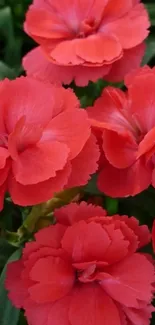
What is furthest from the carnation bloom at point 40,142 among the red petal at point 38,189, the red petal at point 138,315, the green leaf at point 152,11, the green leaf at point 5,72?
the green leaf at point 152,11

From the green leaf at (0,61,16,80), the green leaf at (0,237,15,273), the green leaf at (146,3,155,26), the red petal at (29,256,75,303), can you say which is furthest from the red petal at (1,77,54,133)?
the green leaf at (146,3,155,26)

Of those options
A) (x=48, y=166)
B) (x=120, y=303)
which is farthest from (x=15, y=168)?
(x=120, y=303)

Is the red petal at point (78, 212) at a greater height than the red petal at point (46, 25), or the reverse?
the red petal at point (46, 25)

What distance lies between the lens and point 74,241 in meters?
0.44

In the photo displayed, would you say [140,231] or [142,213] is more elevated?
[140,231]

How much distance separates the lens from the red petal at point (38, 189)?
0.42 metres

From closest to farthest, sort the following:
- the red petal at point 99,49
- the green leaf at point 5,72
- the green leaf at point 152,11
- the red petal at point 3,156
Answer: the red petal at point 3,156
the red petal at point 99,49
the green leaf at point 5,72
the green leaf at point 152,11

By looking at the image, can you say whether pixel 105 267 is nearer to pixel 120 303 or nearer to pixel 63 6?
pixel 120 303

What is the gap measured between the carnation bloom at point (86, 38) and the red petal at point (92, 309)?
0.24 meters

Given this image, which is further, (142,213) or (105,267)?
(142,213)

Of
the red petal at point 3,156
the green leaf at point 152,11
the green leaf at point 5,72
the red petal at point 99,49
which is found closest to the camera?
the red petal at point 3,156

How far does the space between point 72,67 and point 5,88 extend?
0.57 ft

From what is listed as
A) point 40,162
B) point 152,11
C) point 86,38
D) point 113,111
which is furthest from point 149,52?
point 40,162

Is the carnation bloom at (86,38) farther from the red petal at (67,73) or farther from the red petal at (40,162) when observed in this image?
the red petal at (40,162)
